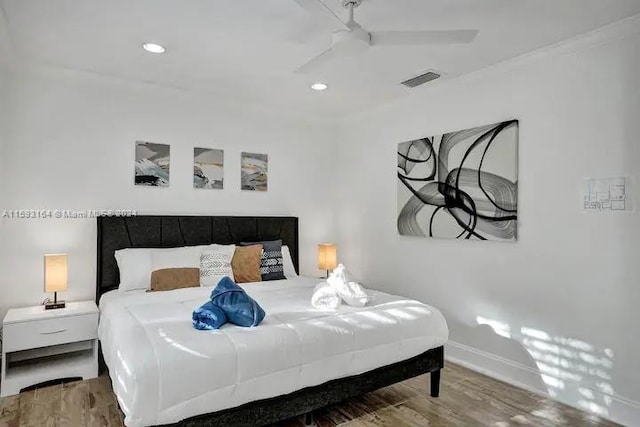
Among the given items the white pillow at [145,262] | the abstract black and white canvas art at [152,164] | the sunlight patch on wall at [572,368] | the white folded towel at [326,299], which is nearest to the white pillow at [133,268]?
the white pillow at [145,262]

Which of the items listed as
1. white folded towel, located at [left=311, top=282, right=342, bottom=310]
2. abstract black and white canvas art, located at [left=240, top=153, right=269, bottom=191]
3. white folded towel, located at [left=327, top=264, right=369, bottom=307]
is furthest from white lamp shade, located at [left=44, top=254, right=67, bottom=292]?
white folded towel, located at [left=327, top=264, right=369, bottom=307]

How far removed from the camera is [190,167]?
4148 millimetres

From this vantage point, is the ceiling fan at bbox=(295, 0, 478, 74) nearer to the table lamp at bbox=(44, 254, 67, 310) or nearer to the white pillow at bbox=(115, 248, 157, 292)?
the white pillow at bbox=(115, 248, 157, 292)

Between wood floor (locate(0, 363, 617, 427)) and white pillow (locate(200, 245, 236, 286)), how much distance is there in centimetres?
110

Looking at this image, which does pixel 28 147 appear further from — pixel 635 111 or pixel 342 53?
pixel 635 111

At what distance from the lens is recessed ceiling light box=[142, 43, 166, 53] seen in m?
2.98

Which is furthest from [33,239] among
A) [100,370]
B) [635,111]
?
[635,111]

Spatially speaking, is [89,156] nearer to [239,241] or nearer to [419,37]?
[239,241]

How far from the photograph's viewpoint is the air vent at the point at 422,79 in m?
3.57

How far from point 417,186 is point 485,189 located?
30.3 inches

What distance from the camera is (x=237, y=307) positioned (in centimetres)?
229

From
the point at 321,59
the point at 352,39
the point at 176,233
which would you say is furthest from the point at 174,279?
the point at 352,39

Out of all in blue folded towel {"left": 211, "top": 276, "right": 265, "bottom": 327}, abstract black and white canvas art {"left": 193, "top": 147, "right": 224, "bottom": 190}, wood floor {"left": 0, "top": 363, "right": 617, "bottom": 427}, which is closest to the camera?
blue folded towel {"left": 211, "top": 276, "right": 265, "bottom": 327}

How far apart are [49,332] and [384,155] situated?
348 cm
